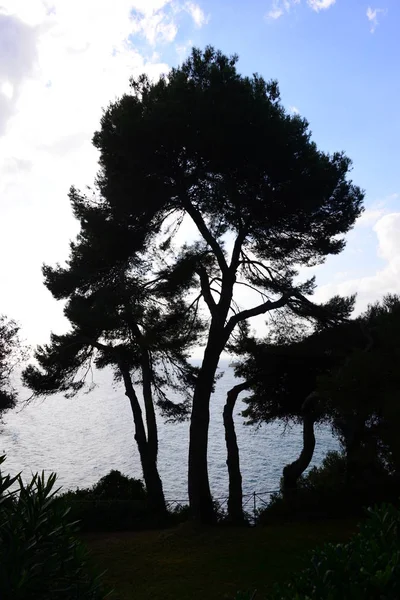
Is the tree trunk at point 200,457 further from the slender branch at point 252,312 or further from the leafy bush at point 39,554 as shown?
the leafy bush at point 39,554

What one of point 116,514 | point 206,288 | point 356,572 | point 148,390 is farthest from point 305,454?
point 356,572

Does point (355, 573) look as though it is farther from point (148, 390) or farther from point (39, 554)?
point (148, 390)

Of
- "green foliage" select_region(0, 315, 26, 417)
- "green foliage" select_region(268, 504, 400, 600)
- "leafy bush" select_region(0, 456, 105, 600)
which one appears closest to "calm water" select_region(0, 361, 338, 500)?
"green foliage" select_region(0, 315, 26, 417)

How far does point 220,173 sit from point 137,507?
9.54 m

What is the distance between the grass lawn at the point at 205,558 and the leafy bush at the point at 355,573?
4.40 m

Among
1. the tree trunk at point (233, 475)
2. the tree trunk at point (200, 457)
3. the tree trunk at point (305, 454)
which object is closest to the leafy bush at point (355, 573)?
the tree trunk at point (200, 457)

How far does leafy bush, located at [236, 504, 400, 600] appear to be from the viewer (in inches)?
94.3

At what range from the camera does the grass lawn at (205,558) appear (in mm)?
7738

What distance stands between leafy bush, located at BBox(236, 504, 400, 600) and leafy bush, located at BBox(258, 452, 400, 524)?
30.2 feet

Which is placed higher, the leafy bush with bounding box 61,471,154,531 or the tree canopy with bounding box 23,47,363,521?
the tree canopy with bounding box 23,47,363,521

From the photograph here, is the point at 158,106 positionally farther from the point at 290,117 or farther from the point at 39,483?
the point at 39,483

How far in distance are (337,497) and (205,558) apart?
410 cm

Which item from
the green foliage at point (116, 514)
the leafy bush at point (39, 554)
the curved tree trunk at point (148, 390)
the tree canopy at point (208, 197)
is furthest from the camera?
the curved tree trunk at point (148, 390)

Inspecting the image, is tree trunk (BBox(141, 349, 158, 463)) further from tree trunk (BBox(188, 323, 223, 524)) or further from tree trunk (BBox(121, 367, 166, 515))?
tree trunk (BBox(188, 323, 223, 524))
